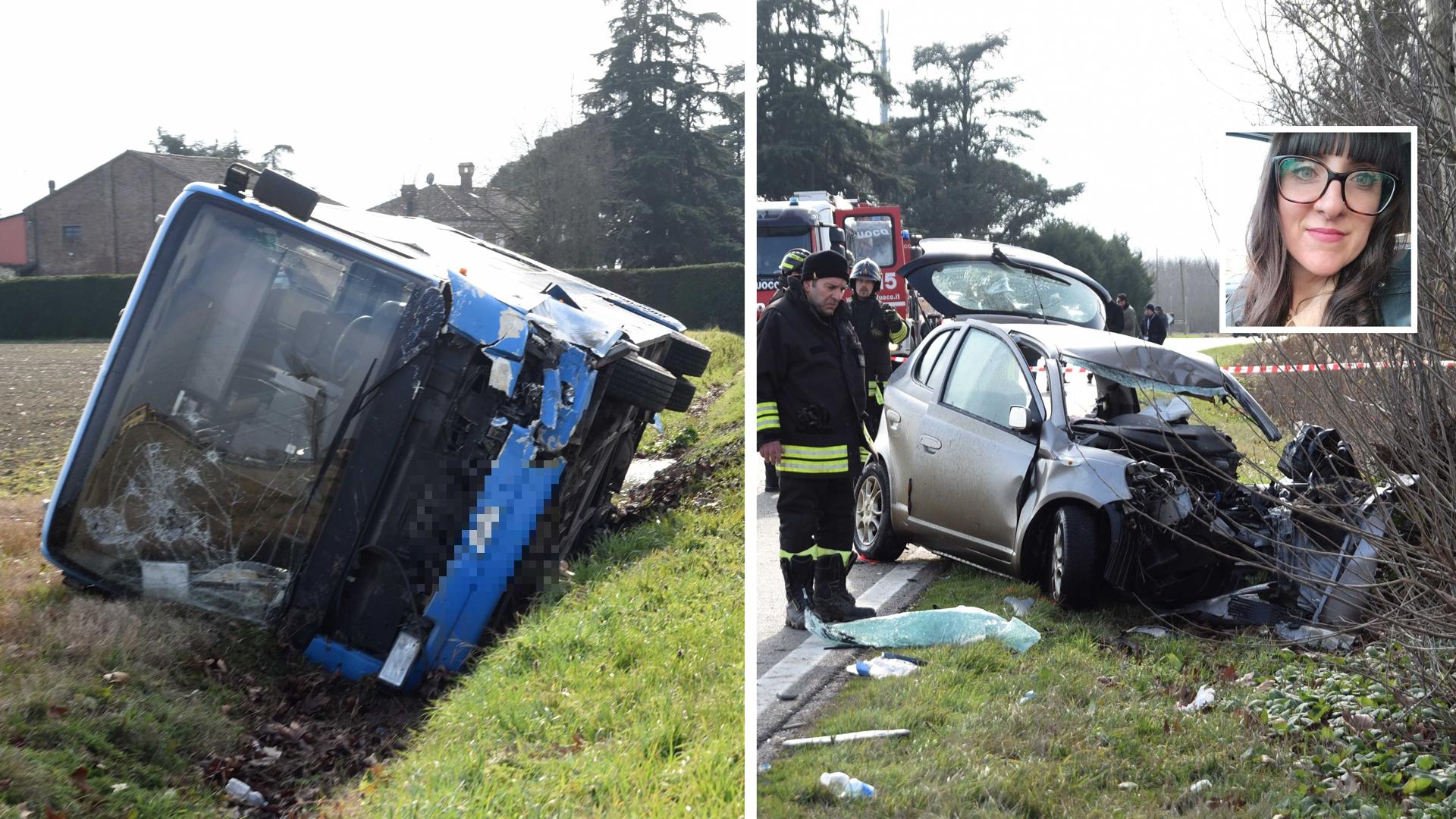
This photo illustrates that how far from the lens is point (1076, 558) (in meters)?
4.84

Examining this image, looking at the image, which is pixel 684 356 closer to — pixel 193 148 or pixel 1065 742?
pixel 1065 742

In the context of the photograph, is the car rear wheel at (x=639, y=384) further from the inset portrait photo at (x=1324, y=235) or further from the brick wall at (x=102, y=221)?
the brick wall at (x=102, y=221)

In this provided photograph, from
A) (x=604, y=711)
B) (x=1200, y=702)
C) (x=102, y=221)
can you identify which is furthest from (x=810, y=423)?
(x=102, y=221)

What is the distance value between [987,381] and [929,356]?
52cm

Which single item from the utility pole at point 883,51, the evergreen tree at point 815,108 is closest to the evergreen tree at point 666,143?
the evergreen tree at point 815,108

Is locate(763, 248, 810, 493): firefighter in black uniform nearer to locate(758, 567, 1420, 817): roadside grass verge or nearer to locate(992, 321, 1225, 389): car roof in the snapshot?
locate(992, 321, 1225, 389): car roof

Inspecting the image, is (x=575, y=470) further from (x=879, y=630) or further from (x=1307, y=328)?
(x=1307, y=328)

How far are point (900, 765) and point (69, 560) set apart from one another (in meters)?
3.94

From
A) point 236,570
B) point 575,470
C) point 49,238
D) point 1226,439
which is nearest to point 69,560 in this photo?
point 236,570

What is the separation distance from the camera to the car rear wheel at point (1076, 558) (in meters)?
4.84

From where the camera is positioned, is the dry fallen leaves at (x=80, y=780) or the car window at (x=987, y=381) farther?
the car window at (x=987, y=381)

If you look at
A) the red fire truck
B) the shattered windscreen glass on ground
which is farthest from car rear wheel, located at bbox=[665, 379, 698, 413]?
the red fire truck

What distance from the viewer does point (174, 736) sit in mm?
A: 4457

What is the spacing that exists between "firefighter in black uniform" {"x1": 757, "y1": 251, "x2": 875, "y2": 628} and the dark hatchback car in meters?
0.68
